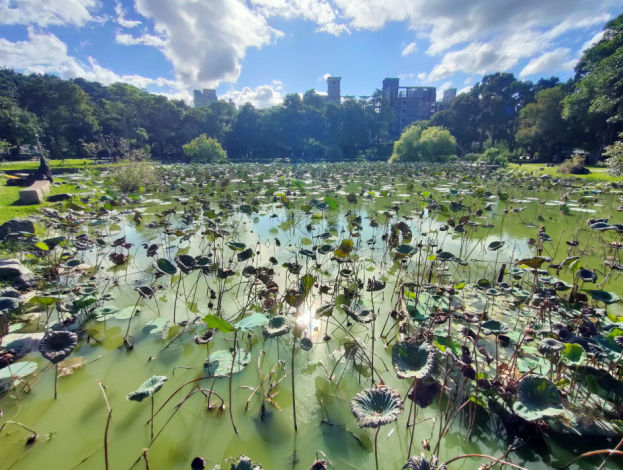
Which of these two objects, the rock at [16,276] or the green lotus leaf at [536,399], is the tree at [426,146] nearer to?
the green lotus leaf at [536,399]

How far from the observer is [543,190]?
43.9ft

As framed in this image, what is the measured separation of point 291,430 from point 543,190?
53.5 ft

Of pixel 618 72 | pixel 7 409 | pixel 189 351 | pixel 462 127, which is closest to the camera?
pixel 7 409

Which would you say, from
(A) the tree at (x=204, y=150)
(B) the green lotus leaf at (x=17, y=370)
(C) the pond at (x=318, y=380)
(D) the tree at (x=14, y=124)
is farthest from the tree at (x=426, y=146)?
(D) the tree at (x=14, y=124)

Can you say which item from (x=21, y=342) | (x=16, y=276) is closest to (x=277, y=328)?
(x=21, y=342)

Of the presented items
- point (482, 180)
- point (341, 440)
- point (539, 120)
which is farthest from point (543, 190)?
point (539, 120)

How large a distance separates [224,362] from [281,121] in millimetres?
46907

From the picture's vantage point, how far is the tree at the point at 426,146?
102 ft

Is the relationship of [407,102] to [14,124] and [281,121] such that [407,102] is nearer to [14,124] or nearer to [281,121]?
[281,121]

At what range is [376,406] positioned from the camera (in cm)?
141

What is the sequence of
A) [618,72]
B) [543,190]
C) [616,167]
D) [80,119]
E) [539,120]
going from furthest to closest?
1. [80,119]
2. [539,120]
3. [618,72]
4. [543,190]
5. [616,167]

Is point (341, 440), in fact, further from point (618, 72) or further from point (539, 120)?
point (539, 120)

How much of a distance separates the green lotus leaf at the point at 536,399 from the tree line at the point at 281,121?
28147 mm

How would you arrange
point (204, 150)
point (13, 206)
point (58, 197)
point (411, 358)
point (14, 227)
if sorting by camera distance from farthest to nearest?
1. point (204, 150)
2. point (58, 197)
3. point (13, 206)
4. point (14, 227)
5. point (411, 358)
